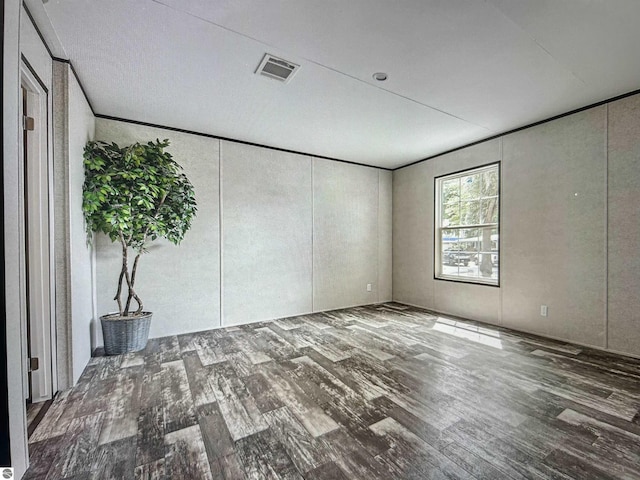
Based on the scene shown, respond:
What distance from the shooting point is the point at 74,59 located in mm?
2314

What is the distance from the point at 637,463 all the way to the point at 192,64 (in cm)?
386

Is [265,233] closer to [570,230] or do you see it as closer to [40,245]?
[40,245]

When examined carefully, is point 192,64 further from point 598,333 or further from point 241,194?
point 598,333

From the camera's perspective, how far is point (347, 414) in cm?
195

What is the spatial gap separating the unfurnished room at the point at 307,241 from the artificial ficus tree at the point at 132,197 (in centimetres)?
3

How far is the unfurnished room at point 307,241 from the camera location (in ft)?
5.34

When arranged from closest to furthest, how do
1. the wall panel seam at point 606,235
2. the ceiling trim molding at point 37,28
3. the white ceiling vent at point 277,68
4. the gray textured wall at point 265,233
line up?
1. the ceiling trim molding at point 37,28
2. the white ceiling vent at point 277,68
3. the wall panel seam at point 606,235
4. the gray textured wall at point 265,233

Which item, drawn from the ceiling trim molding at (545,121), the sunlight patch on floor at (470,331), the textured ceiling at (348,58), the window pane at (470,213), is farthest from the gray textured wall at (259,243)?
the sunlight patch on floor at (470,331)

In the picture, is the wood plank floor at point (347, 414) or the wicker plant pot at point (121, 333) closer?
the wood plank floor at point (347, 414)

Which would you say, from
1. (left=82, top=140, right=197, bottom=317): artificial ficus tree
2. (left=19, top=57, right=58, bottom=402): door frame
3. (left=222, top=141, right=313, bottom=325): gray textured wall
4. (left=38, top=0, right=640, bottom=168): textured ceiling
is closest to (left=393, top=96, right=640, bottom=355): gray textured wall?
(left=38, top=0, right=640, bottom=168): textured ceiling

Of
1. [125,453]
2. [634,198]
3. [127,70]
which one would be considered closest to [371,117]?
[127,70]

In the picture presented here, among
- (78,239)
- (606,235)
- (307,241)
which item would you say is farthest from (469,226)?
(78,239)

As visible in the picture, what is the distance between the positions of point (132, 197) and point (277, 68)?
1.85 m

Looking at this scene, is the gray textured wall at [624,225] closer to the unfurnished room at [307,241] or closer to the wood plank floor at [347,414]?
the unfurnished room at [307,241]
